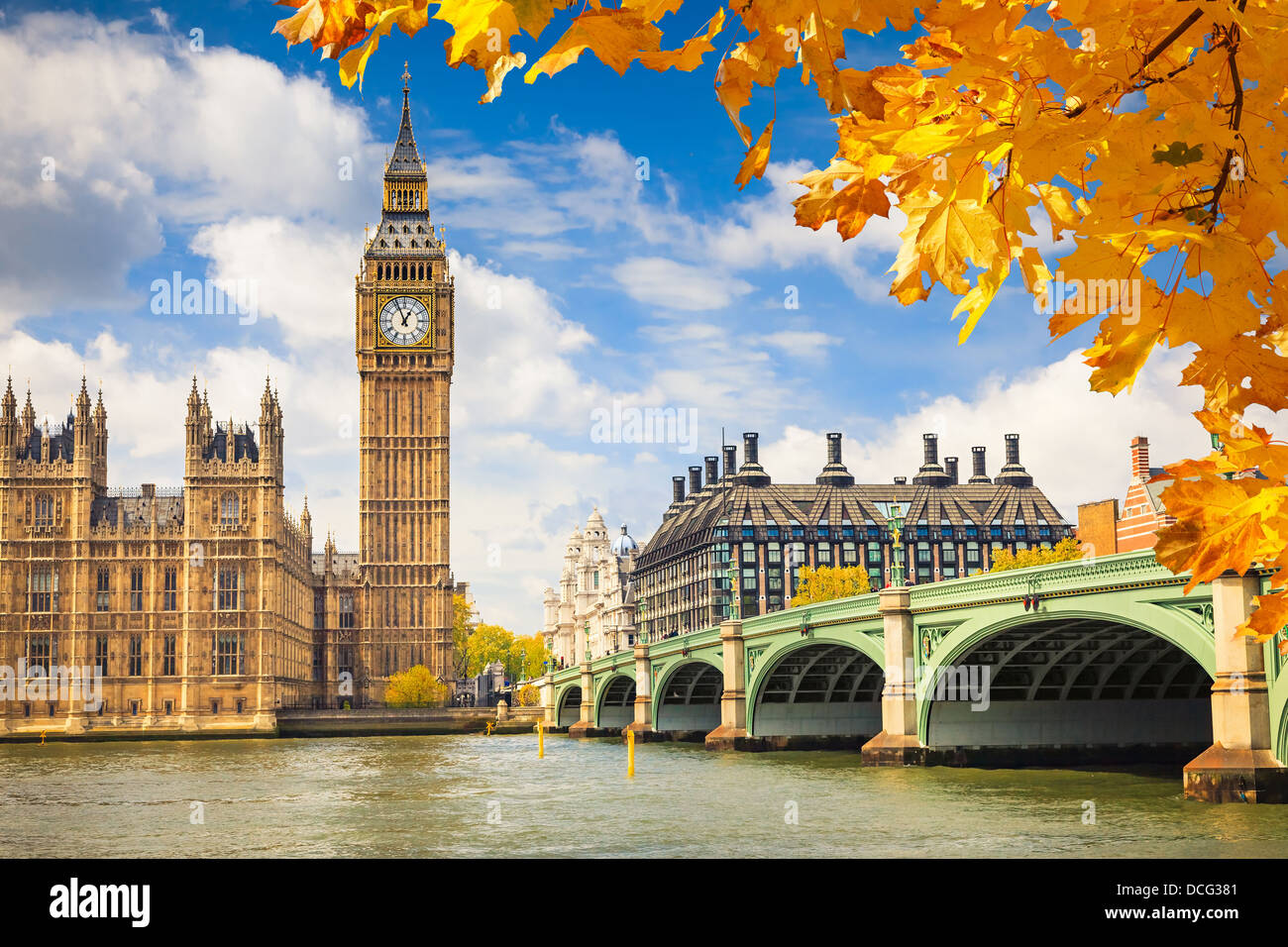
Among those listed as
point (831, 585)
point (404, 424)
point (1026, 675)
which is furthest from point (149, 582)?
point (1026, 675)

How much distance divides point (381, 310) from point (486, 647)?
34.8m

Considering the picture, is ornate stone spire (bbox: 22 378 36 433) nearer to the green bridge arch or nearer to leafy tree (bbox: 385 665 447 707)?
leafy tree (bbox: 385 665 447 707)

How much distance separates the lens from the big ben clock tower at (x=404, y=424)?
115 metres

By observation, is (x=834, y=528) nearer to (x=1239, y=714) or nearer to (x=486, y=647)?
(x=486, y=647)

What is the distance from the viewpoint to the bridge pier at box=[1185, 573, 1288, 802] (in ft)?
94.5

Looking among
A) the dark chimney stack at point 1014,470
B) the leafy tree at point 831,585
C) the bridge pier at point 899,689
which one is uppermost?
the dark chimney stack at point 1014,470

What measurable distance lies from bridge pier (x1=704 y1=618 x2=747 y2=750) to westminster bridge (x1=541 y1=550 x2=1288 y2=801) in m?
0.07

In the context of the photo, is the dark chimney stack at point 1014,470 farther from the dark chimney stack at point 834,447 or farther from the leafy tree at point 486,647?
the leafy tree at point 486,647

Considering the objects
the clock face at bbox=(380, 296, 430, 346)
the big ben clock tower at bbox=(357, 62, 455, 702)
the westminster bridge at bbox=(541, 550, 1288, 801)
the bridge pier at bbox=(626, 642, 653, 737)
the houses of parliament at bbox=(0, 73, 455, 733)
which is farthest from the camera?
the clock face at bbox=(380, 296, 430, 346)

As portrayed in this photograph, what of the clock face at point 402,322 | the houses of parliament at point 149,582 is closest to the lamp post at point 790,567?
the clock face at point 402,322

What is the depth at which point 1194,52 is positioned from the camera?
2508mm

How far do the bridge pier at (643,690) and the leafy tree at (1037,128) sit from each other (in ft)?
239

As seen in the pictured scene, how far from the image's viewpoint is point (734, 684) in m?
59.9

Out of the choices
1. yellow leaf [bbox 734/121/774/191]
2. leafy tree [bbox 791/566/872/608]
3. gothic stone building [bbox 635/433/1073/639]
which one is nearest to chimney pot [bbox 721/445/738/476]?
gothic stone building [bbox 635/433/1073/639]
